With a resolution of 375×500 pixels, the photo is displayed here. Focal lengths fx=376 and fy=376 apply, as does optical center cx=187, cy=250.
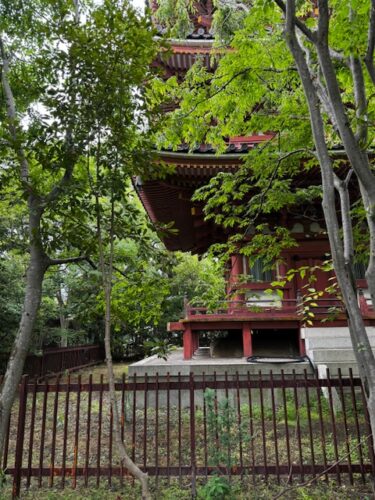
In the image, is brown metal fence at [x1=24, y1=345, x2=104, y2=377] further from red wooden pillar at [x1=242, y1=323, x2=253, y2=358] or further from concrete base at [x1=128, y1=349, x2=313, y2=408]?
red wooden pillar at [x1=242, y1=323, x2=253, y2=358]

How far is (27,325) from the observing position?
4.07m

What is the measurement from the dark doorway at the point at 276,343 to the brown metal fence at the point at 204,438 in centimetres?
186

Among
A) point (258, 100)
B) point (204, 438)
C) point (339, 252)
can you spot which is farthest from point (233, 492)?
point (258, 100)

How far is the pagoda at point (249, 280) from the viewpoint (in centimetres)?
773

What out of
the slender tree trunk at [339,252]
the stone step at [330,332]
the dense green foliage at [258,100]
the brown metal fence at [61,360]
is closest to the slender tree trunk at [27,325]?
the dense green foliage at [258,100]

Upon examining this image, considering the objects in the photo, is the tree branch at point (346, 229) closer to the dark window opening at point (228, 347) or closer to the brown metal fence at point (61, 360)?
the dark window opening at point (228, 347)

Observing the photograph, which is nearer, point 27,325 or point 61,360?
point 27,325

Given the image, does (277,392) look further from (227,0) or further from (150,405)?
(227,0)

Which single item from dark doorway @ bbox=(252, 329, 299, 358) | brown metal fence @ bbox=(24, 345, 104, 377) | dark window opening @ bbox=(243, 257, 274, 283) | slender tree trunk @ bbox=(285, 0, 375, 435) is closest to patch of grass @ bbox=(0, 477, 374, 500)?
slender tree trunk @ bbox=(285, 0, 375, 435)

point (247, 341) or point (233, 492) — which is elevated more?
point (247, 341)

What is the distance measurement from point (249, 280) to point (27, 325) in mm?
4959

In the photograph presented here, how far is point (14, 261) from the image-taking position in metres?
11.7

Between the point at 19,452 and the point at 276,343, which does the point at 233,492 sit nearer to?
the point at 19,452

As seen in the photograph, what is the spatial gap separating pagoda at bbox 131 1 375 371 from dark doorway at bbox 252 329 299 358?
2 centimetres
